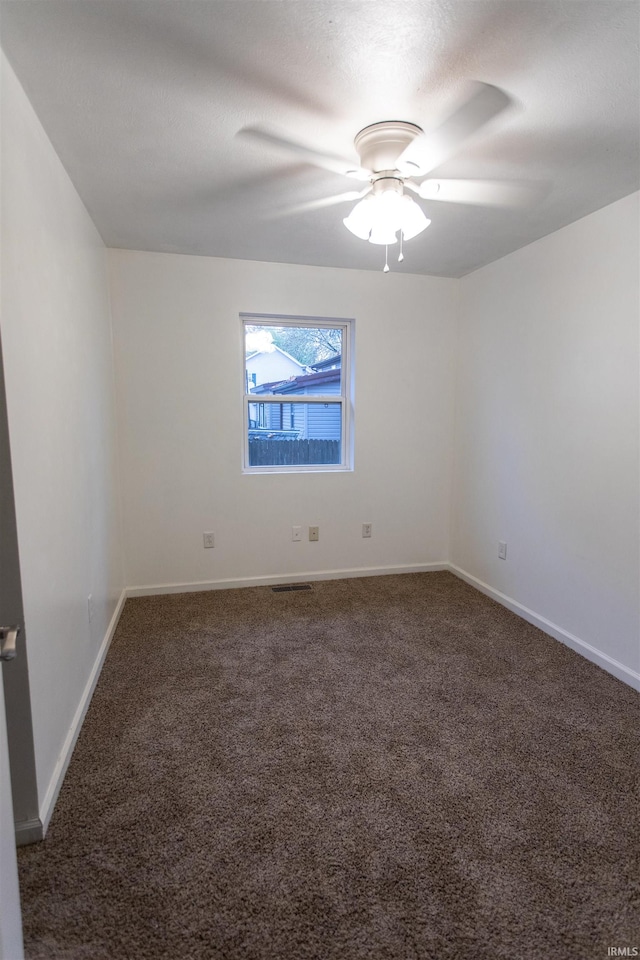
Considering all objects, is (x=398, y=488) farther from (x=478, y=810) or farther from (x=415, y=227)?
(x=478, y=810)

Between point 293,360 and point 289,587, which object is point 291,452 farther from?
point 289,587

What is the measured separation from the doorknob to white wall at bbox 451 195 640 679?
2.52m

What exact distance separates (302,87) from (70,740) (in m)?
2.43

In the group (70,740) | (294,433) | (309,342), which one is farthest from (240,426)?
(70,740)

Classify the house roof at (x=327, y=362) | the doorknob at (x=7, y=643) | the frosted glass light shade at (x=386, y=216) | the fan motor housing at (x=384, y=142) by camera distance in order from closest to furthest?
the doorknob at (x=7, y=643)
the fan motor housing at (x=384, y=142)
the frosted glass light shade at (x=386, y=216)
the house roof at (x=327, y=362)

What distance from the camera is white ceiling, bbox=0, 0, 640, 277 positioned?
3.97ft

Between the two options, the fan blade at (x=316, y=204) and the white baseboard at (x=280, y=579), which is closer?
the fan blade at (x=316, y=204)

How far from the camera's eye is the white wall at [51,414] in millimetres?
1376

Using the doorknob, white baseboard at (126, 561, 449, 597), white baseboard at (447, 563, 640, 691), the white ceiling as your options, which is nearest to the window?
white baseboard at (126, 561, 449, 597)

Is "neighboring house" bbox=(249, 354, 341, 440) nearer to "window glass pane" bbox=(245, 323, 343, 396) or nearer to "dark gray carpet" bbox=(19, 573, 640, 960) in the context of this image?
"window glass pane" bbox=(245, 323, 343, 396)

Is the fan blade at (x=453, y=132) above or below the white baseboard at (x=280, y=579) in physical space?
above

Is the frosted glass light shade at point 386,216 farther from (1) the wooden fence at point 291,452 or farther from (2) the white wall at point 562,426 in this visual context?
(1) the wooden fence at point 291,452

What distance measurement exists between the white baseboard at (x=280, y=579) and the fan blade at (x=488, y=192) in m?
2.59

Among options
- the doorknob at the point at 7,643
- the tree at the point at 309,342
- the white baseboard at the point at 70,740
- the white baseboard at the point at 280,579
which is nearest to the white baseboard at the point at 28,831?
the white baseboard at the point at 70,740
